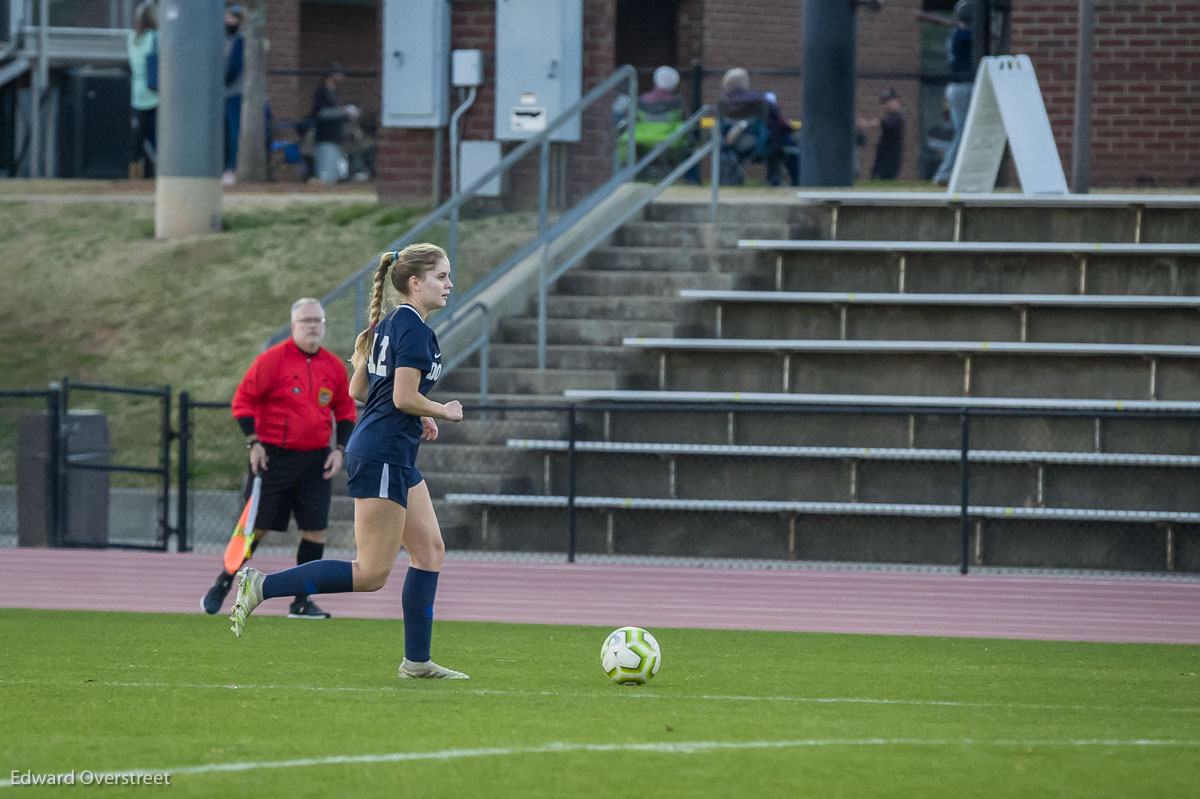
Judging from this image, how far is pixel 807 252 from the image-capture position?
17797 millimetres

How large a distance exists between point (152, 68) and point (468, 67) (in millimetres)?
5389

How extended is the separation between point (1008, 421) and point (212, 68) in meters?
10.5

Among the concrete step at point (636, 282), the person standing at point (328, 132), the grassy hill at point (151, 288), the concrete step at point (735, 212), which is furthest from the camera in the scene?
the person standing at point (328, 132)

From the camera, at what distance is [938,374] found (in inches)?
647

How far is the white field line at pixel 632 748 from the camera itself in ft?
20.1

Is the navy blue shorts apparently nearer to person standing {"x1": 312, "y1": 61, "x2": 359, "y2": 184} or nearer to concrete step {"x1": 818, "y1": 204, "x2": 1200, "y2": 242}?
concrete step {"x1": 818, "y1": 204, "x2": 1200, "y2": 242}

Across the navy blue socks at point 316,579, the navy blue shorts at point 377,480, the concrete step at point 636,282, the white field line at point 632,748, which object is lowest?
the white field line at point 632,748

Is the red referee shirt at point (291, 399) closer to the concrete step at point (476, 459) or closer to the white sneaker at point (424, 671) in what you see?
the white sneaker at point (424, 671)

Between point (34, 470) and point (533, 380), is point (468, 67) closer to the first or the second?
point (533, 380)

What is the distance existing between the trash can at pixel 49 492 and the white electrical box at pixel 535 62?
6.77 m

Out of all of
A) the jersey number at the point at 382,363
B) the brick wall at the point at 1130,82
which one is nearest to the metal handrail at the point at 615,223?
the brick wall at the point at 1130,82

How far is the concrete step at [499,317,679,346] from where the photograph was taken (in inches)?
688

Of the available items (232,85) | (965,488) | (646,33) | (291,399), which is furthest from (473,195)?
(646,33)

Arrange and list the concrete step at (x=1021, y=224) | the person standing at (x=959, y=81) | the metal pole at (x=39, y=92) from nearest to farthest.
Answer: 1. the concrete step at (x=1021, y=224)
2. the person standing at (x=959, y=81)
3. the metal pole at (x=39, y=92)
